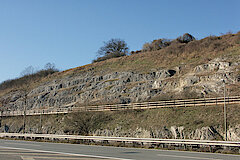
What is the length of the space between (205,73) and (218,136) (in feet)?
61.2

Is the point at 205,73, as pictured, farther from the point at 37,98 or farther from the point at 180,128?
the point at 37,98

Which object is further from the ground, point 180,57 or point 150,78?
point 180,57

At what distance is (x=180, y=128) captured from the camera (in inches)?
1175

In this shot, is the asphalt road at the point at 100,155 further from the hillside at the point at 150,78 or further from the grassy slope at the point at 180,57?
the grassy slope at the point at 180,57

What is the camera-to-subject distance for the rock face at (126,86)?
40500 millimetres

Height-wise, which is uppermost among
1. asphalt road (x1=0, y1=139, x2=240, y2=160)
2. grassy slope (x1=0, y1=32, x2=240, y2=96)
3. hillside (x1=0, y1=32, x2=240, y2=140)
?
grassy slope (x1=0, y1=32, x2=240, y2=96)

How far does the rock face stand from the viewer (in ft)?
133

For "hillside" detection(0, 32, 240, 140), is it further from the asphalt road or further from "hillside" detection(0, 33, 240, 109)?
the asphalt road

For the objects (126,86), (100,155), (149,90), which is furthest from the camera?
(126,86)

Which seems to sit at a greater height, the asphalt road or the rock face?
the rock face

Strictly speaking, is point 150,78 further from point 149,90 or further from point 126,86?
point 149,90

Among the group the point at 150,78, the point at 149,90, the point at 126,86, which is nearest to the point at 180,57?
the point at 150,78

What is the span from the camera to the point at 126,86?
5078cm

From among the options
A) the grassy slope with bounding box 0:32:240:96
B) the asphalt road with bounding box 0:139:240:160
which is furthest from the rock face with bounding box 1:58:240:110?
the asphalt road with bounding box 0:139:240:160
